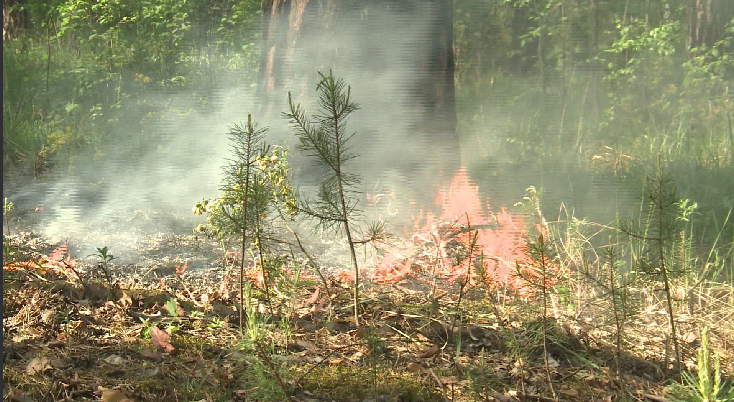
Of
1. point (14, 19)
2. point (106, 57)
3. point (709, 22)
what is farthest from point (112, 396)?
point (709, 22)

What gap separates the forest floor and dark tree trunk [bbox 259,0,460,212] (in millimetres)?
1158

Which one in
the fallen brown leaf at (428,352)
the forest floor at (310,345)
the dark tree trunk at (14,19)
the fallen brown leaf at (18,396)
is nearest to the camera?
the fallen brown leaf at (18,396)

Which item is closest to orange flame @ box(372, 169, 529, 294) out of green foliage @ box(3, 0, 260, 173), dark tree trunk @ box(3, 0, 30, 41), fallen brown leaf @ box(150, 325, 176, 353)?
fallen brown leaf @ box(150, 325, 176, 353)

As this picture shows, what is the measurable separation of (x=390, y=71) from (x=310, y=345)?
A: 201cm

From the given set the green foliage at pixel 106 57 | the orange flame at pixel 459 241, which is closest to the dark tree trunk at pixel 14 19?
the green foliage at pixel 106 57

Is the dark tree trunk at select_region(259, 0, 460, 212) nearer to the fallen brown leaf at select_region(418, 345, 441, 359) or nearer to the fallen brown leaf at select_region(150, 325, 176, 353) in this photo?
the fallen brown leaf at select_region(418, 345, 441, 359)

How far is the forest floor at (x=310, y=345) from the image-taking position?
6.38ft

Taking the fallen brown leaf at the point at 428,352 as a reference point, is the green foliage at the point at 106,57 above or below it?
above

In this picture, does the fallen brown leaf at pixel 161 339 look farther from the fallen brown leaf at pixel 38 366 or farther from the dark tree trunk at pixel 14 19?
the dark tree trunk at pixel 14 19

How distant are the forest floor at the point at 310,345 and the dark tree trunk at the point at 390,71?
45.6 inches

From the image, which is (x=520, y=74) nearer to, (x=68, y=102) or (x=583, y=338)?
(x=68, y=102)

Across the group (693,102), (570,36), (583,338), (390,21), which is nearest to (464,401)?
(583,338)

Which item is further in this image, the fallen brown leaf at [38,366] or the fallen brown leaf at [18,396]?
the fallen brown leaf at [38,366]

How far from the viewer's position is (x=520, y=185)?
448 cm
